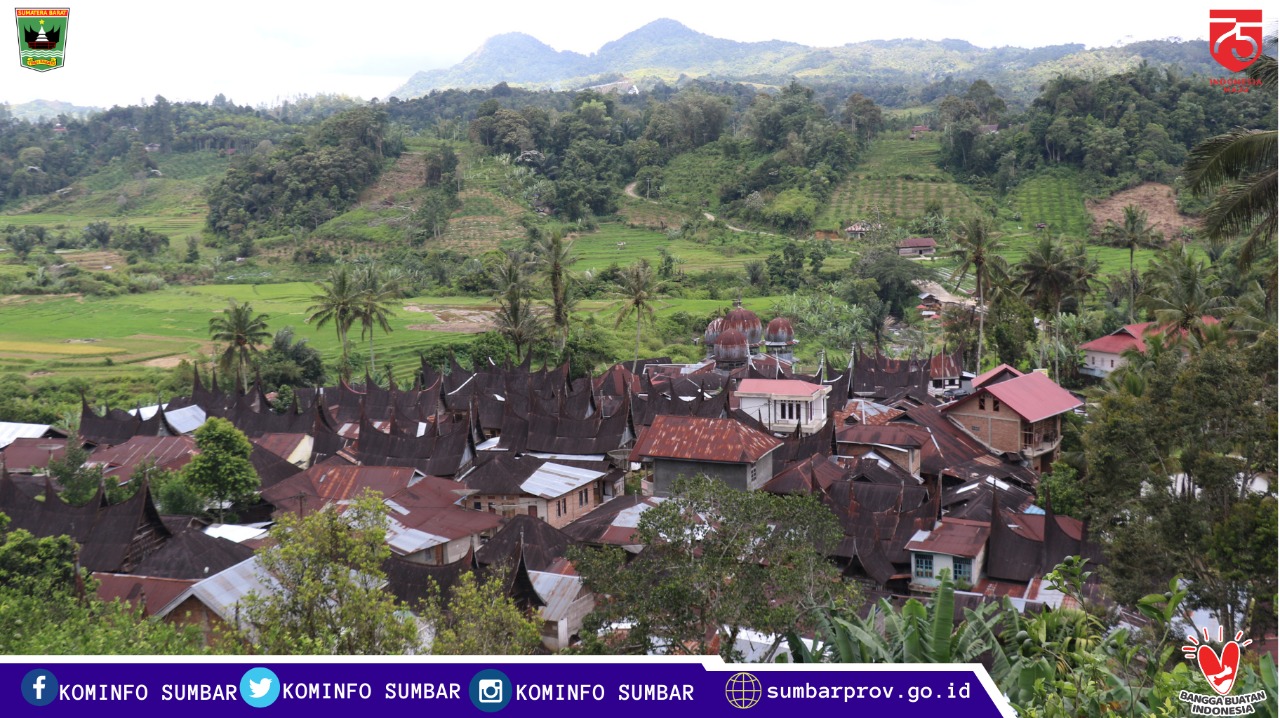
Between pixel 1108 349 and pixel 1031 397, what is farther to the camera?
pixel 1108 349

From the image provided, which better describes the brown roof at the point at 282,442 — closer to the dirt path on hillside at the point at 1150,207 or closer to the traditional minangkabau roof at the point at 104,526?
the traditional minangkabau roof at the point at 104,526

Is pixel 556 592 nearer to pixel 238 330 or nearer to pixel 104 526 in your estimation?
pixel 104 526

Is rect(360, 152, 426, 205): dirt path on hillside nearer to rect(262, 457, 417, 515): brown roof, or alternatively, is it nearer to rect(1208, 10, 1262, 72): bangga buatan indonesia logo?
rect(262, 457, 417, 515): brown roof

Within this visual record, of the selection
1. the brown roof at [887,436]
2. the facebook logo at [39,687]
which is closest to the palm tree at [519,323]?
the brown roof at [887,436]

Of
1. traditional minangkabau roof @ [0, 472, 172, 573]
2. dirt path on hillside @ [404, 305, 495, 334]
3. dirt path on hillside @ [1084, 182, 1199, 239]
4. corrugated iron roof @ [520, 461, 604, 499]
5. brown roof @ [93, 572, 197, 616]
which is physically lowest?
dirt path on hillside @ [404, 305, 495, 334]

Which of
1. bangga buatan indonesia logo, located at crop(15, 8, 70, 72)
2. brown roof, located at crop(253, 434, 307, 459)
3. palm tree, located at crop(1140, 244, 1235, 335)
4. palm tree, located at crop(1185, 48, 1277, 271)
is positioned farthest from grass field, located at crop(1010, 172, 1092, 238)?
bangga buatan indonesia logo, located at crop(15, 8, 70, 72)

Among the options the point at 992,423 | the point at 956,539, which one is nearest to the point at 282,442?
the point at 956,539
